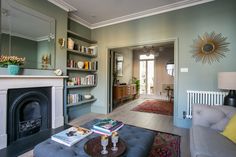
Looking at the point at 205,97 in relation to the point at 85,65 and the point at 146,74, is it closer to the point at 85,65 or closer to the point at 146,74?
the point at 85,65

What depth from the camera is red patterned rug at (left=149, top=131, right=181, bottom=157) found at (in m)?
1.96

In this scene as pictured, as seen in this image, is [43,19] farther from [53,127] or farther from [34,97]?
[53,127]

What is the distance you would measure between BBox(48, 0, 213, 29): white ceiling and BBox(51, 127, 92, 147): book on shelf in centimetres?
274

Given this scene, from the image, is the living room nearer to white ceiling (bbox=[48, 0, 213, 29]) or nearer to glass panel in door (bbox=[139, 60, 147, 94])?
white ceiling (bbox=[48, 0, 213, 29])

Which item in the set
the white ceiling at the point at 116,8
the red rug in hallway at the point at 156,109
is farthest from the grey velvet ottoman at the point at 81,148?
the red rug in hallway at the point at 156,109

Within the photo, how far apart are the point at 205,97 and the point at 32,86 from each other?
3.51 m

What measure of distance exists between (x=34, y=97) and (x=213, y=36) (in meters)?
3.88

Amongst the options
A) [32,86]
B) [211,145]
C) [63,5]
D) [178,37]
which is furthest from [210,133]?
[63,5]

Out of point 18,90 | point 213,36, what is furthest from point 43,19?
point 213,36

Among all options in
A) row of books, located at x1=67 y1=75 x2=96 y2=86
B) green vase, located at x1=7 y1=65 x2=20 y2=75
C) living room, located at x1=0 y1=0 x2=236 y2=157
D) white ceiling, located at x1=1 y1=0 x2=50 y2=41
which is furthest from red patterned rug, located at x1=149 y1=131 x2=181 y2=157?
white ceiling, located at x1=1 y1=0 x2=50 y2=41

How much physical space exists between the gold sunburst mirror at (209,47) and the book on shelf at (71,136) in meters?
2.77

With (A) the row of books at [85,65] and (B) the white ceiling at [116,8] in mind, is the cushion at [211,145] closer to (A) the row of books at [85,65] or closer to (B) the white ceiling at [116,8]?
(B) the white ceiling at [116,8]

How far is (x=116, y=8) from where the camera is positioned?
3.32 meters

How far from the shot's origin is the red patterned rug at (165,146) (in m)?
1.96
